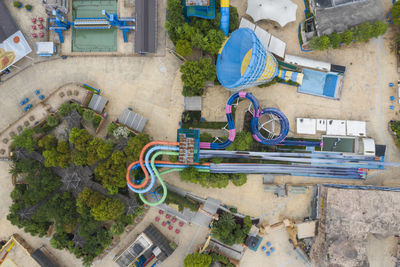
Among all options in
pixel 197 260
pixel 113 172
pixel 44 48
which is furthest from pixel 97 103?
pixel 197 260

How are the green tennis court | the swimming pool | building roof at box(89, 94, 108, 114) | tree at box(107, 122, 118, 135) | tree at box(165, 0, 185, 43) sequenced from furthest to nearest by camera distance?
the green tennis court → the swimming pool → building roof at box(89, 94, 108, 114) → tree at box(107, 122, 118, 135) → tree at box(165, 0, 185, 43)

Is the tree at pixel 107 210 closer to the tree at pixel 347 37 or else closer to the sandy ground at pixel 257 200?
the sandy ground at pixel 257 200

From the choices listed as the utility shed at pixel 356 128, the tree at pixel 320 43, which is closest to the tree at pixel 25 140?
the tree at pixel 320 43

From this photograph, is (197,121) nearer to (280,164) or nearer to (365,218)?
(280,164)

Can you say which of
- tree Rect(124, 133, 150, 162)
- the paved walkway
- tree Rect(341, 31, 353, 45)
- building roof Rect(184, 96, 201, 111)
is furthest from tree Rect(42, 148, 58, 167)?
tree Rect(341, 31, 353, 45)

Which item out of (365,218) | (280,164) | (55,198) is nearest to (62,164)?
(55,198)

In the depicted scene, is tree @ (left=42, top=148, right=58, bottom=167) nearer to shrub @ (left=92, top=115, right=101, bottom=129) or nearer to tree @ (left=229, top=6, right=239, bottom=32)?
shrub @ (left=92, top=115, right=101, bottom=129)

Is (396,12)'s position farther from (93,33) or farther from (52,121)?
(52,121)
